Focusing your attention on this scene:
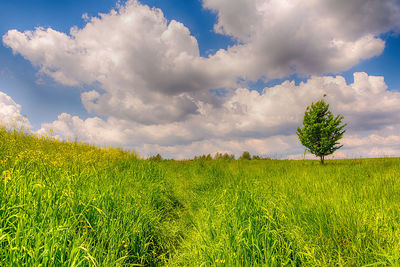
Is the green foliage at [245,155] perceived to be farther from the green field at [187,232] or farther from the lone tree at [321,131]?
the green field at [187,232]

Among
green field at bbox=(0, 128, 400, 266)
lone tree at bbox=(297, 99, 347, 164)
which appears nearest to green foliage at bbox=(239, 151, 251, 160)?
lone tree at bbox=(297, 99, 347, 164)

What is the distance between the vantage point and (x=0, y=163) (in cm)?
497

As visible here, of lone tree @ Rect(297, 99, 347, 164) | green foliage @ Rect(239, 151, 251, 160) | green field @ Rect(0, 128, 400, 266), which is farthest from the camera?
green foliage @ Rect(239, 151, 251, 160)

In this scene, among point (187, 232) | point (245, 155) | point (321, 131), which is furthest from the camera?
point (245, 155)

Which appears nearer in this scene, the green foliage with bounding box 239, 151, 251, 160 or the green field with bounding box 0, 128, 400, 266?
the green field with bounding box 0, 128, 400, 266

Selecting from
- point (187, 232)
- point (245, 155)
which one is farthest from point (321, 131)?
point (187, 232)

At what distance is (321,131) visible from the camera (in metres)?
18.5

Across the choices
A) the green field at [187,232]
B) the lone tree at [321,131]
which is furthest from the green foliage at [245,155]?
the green field at [187,232]

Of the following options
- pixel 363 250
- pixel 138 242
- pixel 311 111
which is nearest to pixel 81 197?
pixel 138 242

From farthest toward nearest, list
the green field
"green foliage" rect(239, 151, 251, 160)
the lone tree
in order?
"green foliage" rect(239, 151, 251, 160), the lone tree, the green field

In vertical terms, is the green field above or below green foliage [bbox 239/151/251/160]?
below

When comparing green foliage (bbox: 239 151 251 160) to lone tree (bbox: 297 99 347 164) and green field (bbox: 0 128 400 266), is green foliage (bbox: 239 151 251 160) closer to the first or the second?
lone tree (bbox: 297 99 347 164)

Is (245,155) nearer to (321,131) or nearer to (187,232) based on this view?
(321,131)

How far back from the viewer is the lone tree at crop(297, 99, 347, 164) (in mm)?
18312
